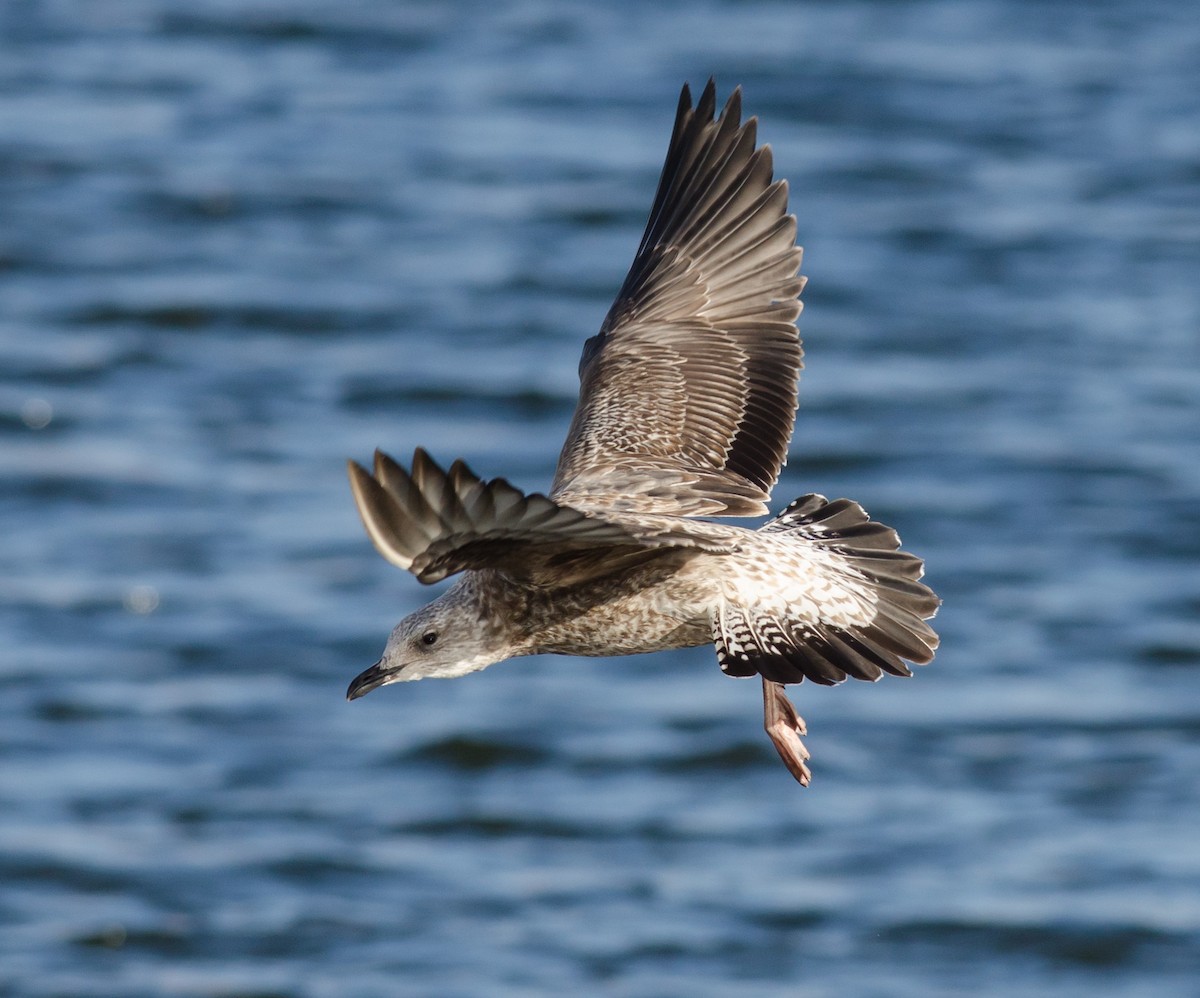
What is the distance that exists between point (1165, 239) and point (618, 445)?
1708 centimetres

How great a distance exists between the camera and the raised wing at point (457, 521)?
502 centimetres

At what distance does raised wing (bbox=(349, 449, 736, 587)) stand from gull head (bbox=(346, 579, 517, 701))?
19.9 inches

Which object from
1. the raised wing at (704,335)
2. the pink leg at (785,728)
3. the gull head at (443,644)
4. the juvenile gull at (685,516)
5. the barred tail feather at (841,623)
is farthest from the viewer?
the raised wing at (704,335)

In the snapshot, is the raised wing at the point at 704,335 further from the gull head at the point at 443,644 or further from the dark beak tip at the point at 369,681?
the dark beak tip at the point at 369,681

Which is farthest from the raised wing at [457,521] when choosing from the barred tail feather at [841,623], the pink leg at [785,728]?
the pink leg at [785,728]

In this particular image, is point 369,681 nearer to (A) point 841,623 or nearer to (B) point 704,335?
(A) point 841,623

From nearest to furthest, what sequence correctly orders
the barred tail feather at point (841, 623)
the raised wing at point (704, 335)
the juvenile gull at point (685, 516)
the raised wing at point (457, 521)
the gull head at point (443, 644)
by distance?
the raised wing at point (457, 521)
the juvenile gull at point (685, 516)
the barred tail feather at point (841, 623)
the gull head at point (443, 644)
the raised wing at point (704, 335)

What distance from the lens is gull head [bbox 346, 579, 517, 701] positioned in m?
6.20

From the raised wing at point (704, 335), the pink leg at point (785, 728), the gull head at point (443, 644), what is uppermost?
the raised wing at point (704, 335)

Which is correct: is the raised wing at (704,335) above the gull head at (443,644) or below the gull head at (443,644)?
above

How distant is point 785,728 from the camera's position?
683 centimetres

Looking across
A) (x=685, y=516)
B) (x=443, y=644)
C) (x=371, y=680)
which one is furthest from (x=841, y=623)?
(x=371, y=680)

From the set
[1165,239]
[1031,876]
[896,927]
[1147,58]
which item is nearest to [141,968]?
[896,927]

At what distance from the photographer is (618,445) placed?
7215 millimetres
